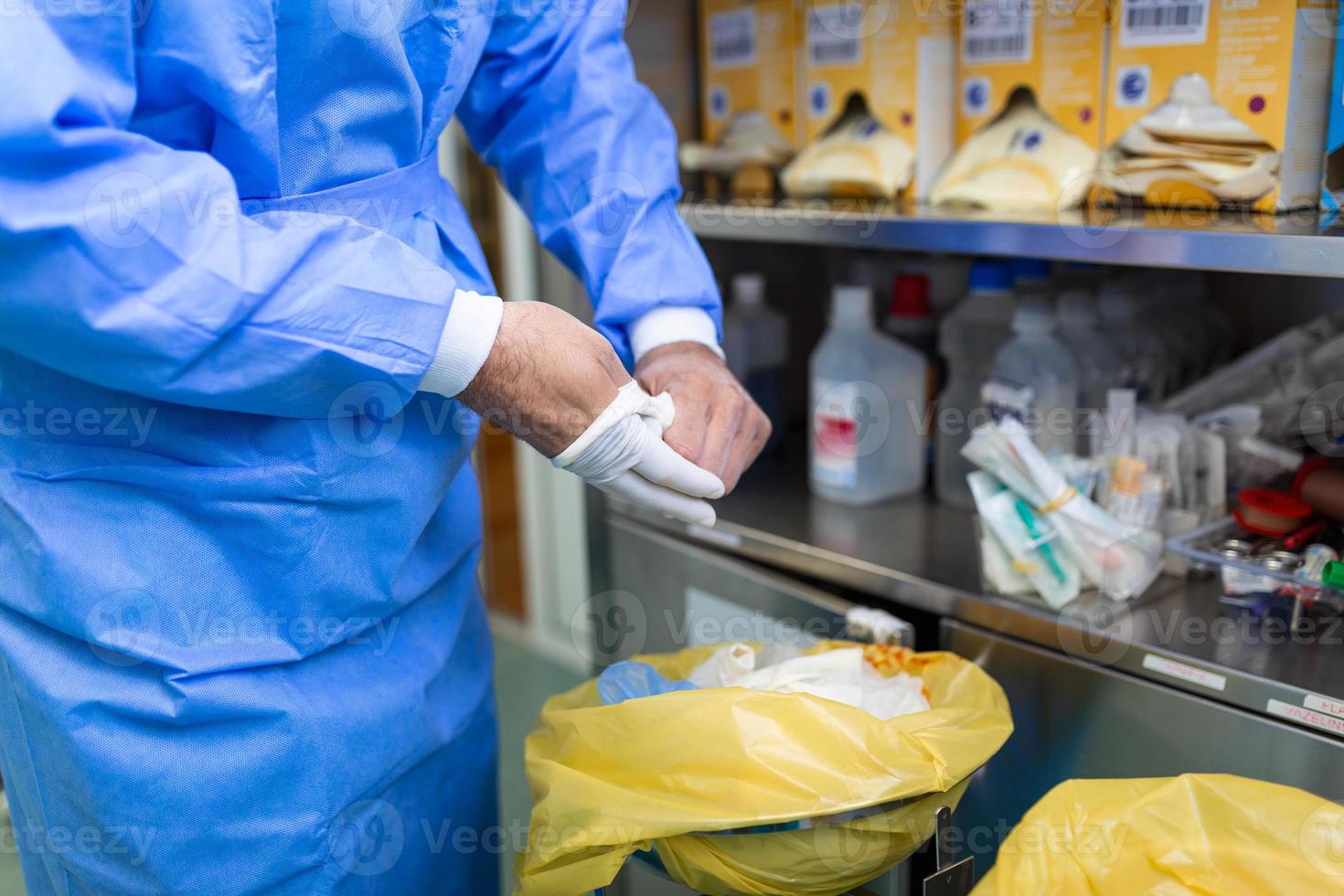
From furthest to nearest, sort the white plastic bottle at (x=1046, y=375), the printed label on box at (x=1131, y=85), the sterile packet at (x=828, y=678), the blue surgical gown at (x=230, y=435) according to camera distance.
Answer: the white plastic bottle at (x=1046, y=375) < the printed label on box at (x=1131, y=85) < the sterile packet at (x=828, y=678) < the blue surgical gown at (x=230, y=435)

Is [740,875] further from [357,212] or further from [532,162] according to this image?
[532,162]

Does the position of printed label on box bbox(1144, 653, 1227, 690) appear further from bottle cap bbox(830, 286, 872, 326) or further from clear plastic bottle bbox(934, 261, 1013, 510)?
bottle cap bbox(830, 286, 872, 326)

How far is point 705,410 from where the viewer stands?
0.97m

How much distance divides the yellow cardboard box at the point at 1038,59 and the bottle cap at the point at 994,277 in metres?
0.15

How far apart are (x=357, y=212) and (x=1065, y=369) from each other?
0.81m

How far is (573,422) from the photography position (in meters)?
0.82

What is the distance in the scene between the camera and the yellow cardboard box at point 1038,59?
3.84 feet

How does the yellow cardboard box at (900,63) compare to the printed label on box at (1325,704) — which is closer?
the printed label on box at (1325,704)

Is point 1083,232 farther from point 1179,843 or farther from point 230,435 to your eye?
point 230,435

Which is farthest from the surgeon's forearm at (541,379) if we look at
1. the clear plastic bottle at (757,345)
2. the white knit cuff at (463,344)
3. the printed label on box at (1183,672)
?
the clear plastic bottle at (757,345)

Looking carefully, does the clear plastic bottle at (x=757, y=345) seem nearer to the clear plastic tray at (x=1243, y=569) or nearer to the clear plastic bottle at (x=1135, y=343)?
the clear plastic bottle at (x=1135, y=343)

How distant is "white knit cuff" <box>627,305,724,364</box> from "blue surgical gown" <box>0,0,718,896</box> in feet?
0.05

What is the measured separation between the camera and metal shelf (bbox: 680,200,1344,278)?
0.93m

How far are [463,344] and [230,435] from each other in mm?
179
